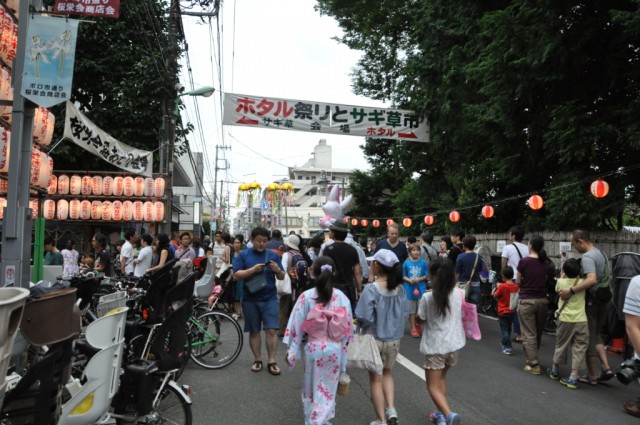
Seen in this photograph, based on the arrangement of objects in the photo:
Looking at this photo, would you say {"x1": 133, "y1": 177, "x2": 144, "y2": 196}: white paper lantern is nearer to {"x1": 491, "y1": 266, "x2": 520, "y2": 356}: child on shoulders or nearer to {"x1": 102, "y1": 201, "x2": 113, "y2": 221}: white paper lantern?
{"x1": 102, "y1": 201, "x2": 113, "y2": 221}: white paper lantern

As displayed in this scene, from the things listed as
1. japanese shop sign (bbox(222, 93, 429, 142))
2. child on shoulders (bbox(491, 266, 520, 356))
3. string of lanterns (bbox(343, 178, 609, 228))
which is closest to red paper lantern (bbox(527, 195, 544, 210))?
string of lanterns (bbox(343, 178, 609, 228))

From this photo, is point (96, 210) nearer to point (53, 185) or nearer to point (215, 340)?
point (53, 185)

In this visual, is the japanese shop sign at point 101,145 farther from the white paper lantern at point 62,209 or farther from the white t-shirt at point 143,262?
the white t-shirt at point 143,262

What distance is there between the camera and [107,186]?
19.0 m

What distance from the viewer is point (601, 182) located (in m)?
10.0

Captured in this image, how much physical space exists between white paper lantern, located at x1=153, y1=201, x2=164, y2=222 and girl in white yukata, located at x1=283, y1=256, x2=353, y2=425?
50.9ft

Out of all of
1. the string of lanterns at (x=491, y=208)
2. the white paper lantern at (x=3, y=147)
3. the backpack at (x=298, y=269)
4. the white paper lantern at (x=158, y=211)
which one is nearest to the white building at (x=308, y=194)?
A: the string of lanterns at (x=491, y=208)

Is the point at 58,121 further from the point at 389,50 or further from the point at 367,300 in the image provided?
the point at 367,300

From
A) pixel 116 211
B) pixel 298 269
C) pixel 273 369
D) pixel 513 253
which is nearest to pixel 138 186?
pixel 116 211

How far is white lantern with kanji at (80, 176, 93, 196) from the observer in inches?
746

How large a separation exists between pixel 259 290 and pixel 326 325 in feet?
7.31

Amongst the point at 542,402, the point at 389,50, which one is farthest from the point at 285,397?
the point at 389,50

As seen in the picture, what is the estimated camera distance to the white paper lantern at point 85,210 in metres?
18.9

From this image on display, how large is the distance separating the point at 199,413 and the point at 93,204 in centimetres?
1550
